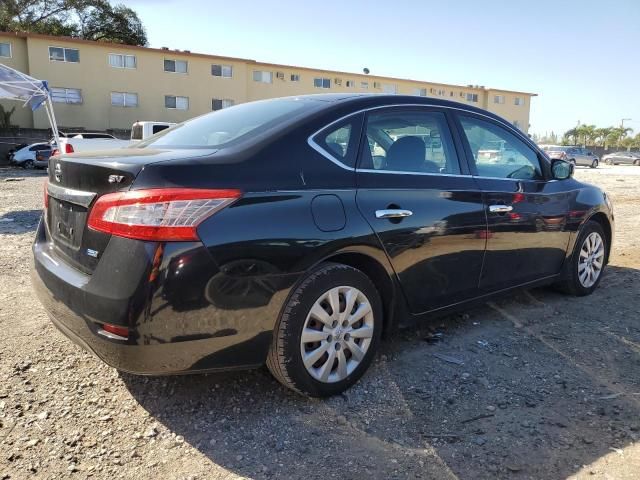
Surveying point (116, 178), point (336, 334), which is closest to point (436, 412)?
point (336, 334)

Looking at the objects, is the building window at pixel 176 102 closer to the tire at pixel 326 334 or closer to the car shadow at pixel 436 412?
the car shadow at pixel 436 412

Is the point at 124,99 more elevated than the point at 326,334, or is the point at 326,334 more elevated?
the point at 124,99

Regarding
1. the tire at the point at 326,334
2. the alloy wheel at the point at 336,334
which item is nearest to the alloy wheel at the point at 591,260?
the tire at the point at 326,334

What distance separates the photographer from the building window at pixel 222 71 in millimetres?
37291

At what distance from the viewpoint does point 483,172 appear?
12.2ft

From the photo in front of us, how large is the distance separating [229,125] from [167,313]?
1368 mm

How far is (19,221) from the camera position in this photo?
27.9ft

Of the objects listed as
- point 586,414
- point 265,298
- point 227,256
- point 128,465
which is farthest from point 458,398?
point 128,465

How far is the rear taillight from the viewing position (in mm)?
2262

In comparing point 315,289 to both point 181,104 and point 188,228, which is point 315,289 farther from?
point 181,104

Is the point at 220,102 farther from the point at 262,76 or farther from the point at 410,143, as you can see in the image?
the point at 410,143

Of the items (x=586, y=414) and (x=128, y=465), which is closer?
(x=128, y=465)

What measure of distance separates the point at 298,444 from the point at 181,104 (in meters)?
36.9

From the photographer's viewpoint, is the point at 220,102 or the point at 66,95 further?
the point at 220,102
